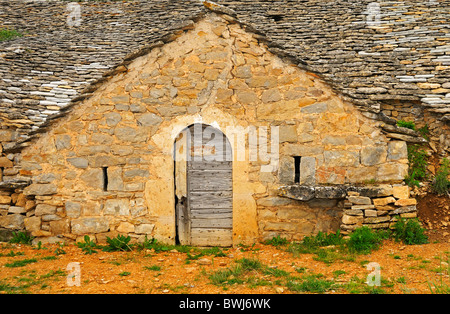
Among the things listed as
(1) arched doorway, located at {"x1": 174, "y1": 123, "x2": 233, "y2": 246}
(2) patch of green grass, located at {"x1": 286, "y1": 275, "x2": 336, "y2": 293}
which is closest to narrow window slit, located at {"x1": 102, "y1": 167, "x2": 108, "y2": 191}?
(1) arched doorway, located at {"x1": 174, "y1": 123, "x2": 233, "y2": 246}

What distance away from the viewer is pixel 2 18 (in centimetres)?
A: 1165

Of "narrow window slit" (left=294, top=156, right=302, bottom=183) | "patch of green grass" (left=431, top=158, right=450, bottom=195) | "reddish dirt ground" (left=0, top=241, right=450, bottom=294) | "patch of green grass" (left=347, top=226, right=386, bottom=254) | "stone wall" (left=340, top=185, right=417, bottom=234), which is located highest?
"narrow window slit" (left=294, top=156, right=302, bottom=183)

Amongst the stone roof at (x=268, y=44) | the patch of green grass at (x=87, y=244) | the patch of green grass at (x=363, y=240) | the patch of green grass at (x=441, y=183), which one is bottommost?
the patch of green grass at (x=87, y=244)

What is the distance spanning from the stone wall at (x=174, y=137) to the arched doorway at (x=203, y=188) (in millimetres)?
185

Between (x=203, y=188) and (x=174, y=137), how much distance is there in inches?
41.1

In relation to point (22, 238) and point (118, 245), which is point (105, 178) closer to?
point (118, 245)

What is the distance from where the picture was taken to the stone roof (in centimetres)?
703

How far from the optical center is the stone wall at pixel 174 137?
5.50 m

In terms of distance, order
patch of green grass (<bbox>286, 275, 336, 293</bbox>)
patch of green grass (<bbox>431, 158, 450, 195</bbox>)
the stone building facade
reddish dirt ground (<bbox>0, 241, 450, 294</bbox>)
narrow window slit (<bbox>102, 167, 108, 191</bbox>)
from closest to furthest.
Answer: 1. patch of green grass (<bbox>286, 275, 336, 293</bbox>)
2. reddish dirt ground (<bbox>0, 241, 450, 294</bbox>)
3. the stone building facade
4. narrow window slit (<bbox>102, 167, 108, 191</bbox>)
5. patch of green grass (<bbox>431, 158, 450, 195</bbox>)

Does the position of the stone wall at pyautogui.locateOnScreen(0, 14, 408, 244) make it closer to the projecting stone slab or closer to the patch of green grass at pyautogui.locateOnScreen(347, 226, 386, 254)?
the projecting stone slab

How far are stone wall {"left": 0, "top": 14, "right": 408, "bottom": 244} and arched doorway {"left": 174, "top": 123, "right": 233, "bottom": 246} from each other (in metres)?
0.19

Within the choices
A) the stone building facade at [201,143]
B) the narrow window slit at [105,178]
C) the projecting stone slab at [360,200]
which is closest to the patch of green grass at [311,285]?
the stone building facade at [201,143]

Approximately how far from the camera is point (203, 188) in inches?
229

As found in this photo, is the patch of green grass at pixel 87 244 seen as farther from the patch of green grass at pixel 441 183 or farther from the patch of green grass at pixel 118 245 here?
the patch of green grass at pixel 441 183
